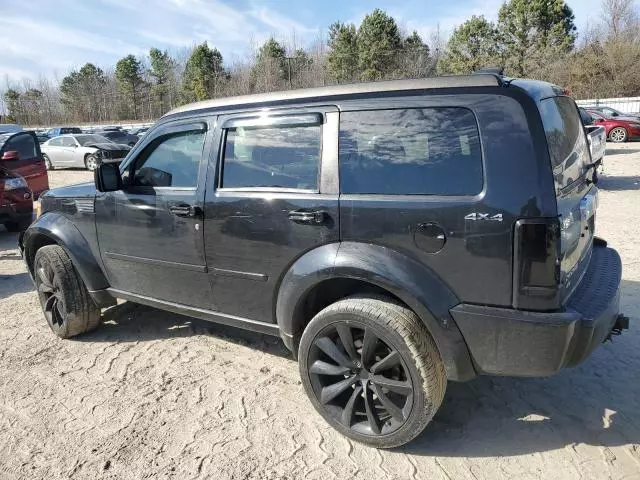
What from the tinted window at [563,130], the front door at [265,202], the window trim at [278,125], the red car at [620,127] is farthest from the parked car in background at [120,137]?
the tinted window at [563,130]

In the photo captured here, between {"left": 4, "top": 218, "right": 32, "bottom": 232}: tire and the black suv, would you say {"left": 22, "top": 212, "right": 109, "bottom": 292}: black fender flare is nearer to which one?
the black suv

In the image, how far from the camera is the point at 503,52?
146 ft

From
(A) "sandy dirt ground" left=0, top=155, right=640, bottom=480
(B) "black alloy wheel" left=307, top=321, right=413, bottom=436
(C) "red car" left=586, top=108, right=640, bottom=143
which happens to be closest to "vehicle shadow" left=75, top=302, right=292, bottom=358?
(A) "sandy dirt ground" left=0, top=155, right=640, bottom=480

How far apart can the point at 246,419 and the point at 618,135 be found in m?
23.7

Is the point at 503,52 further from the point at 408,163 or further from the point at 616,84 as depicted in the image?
the point at 408,163

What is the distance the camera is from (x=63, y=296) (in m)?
4.21

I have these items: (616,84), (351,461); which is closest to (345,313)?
(351,461)

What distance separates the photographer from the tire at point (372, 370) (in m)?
2.58

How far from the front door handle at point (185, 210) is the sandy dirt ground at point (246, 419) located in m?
1.21

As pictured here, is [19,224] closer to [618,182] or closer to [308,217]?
[308,217]

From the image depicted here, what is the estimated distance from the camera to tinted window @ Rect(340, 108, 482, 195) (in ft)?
7.99

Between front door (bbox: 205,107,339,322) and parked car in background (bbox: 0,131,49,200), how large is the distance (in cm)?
830

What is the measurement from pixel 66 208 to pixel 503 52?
4719cm

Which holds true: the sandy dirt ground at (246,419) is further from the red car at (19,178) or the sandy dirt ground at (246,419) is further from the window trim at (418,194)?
the red car at (19,178)
